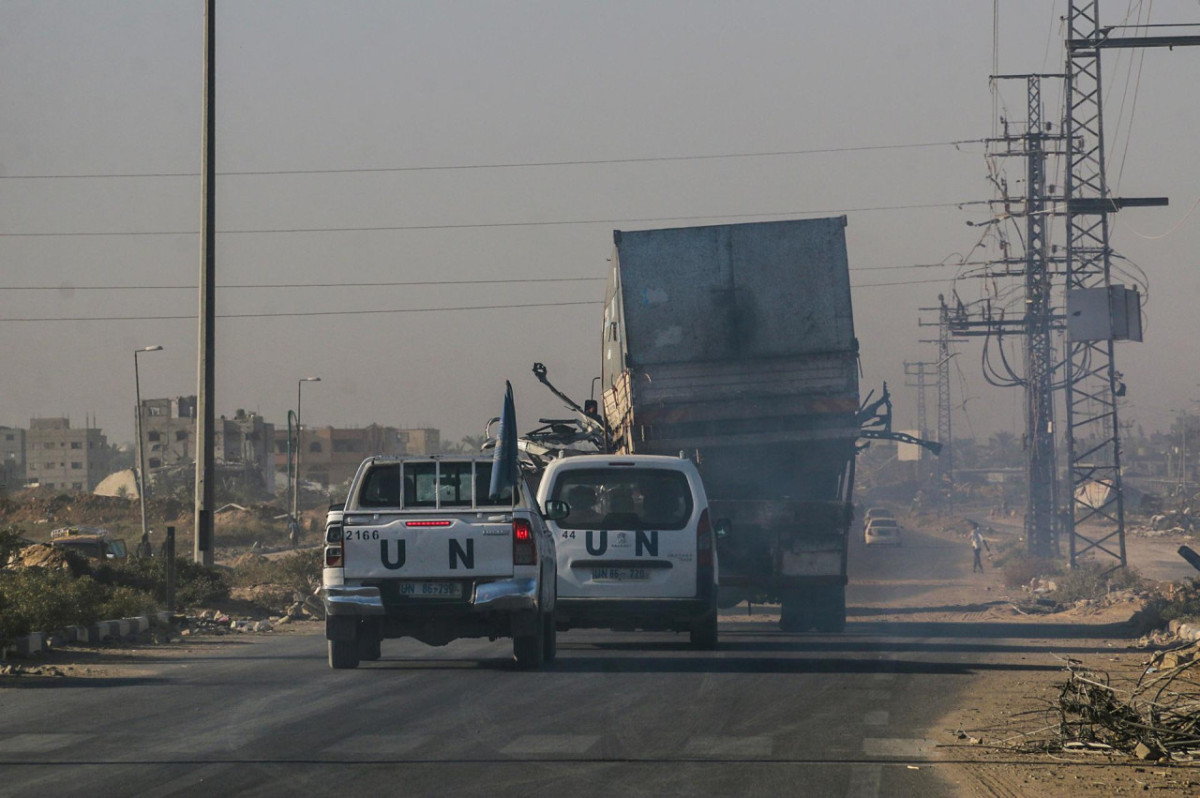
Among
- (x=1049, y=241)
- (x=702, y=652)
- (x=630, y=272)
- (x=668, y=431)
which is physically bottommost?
(x=702, y=652)

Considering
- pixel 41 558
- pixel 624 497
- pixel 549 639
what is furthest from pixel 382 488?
pixel 41 558

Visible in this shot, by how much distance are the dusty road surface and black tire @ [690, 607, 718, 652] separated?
0.62 feet

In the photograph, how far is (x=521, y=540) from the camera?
42.1ft

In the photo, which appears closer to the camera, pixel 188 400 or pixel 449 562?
pixel 449 562

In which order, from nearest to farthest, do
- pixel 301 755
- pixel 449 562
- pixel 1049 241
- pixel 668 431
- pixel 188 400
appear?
pixel 301 755 < pixel 449 562 < pixel 668 431 < pixel 1049 241 < pixel 188 400

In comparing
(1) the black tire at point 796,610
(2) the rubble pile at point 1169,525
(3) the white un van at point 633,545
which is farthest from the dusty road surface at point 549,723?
(2) the rubble pile at point 1169,525

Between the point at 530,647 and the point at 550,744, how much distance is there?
440 cm

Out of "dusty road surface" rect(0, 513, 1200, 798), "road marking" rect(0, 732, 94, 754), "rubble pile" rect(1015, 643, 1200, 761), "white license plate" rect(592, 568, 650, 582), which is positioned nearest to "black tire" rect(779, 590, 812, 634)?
"dusty road surface" rect(0, 513, 1200, 798)

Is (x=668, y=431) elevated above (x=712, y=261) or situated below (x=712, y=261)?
below

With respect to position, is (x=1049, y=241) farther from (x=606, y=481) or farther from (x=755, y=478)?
(x=606, y=481)

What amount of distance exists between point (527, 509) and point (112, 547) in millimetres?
31282

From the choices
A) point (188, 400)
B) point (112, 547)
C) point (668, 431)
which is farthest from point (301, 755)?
point (188, 400)

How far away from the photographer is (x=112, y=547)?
4131 cm

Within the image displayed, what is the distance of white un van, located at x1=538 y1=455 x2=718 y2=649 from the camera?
1480 centimetres
